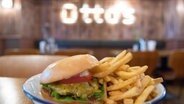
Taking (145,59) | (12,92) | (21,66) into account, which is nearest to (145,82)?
(12,92)

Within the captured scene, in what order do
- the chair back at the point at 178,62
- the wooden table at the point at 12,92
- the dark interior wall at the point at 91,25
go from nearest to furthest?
the wooden table at the point at 12,92
the chair back at the point at 178,62
the dark interior wall at the point at 91,25

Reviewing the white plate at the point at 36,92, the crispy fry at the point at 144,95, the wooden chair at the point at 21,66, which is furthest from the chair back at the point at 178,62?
the crispy fry at the point at 144,95

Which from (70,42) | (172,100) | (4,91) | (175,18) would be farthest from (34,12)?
(4,91)

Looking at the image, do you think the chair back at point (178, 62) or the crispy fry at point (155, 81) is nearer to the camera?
the crispy fry at point (155, 81)

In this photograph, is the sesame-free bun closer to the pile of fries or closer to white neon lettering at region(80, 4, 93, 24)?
the pile of fries

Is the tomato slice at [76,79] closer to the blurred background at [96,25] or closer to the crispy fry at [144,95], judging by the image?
the crispy fry at [144,95]

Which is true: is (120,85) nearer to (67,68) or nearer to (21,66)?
(67,68)

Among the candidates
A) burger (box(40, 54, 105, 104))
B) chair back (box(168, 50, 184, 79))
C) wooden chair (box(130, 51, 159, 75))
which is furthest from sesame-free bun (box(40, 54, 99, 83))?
chair back (box(168, 50, 184, 79))
